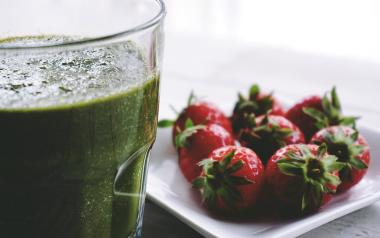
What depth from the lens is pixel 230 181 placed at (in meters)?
1.21

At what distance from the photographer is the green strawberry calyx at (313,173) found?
1.19 metres

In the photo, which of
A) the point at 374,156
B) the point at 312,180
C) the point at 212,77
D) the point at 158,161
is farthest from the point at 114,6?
the point at 212,77

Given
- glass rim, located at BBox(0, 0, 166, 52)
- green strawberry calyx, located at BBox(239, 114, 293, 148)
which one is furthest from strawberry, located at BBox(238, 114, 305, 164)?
glass rim, located at BBox(0, 0, 166, 52)

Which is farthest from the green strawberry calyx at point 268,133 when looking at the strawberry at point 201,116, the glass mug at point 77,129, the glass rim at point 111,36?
the glass rim at point 111,36

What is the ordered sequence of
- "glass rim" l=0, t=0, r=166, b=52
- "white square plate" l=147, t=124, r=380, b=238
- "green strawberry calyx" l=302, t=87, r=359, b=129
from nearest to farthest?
"glass rim" l=0, t=0, r=166, b=52 < "white square plate" l=147, t=124, r=380, b=238 < "green strawberry calyx" l=302, t=87, r=359, b=129

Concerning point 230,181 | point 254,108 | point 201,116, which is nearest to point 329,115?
point 254,108

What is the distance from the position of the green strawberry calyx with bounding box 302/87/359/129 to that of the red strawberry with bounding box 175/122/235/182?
0.23m

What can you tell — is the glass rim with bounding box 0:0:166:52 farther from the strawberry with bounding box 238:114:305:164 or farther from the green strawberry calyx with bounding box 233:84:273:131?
the green strawberry calyx with bounding box 233:84:273:131

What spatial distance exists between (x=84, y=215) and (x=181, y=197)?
315 mm

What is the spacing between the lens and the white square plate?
1.16 m

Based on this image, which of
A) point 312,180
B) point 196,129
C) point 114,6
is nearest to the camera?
point 312,180

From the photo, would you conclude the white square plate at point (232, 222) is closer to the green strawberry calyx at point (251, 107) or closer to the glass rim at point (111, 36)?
the green strawberry calyx at point (251, 107)

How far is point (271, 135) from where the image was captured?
1.38 m

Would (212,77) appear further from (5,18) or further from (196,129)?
(5,18)
